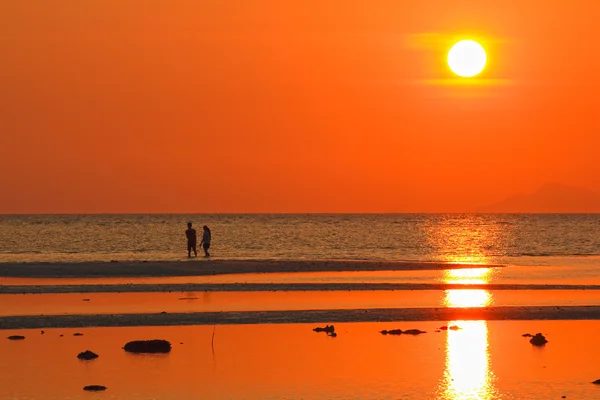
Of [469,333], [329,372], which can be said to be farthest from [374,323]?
[329,372]

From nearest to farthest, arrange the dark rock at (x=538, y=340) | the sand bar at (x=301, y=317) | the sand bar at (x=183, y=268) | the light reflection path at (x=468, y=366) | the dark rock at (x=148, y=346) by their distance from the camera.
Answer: the light reflection path at (x=468, y=366) → the dark rock at (x=148, y=346) → the dark rock at (x=538, y=340) → the sand bar at (x=301, y=317) → the sand bar at (x=183, y=268)

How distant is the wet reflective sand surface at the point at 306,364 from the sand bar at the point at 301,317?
1.21m

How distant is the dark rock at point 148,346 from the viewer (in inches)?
919

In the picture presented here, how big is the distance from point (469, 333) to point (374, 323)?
3274 mm

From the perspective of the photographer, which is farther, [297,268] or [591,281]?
[297,268]

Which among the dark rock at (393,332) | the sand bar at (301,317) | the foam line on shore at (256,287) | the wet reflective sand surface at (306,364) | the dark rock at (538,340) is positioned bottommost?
the wet reflective sand surface at (306,364)

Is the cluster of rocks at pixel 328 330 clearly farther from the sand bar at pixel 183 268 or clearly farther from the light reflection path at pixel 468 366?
the sand bar at pixel 183 268

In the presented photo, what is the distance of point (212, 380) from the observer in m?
19.8

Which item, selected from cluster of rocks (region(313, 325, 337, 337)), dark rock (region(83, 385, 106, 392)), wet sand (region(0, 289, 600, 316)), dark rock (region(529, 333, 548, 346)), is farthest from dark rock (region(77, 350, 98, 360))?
dark rock (region(529, 333, 548, 346))

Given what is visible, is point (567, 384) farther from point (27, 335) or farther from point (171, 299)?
point (171, 299)

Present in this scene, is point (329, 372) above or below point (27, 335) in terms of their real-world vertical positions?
below

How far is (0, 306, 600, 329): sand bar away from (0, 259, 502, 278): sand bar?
19.3 m

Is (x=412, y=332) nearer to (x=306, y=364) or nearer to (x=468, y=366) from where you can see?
(x=468, y=366)

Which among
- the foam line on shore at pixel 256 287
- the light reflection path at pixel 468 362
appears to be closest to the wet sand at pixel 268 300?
the foam line on shore at pixel 256 287
